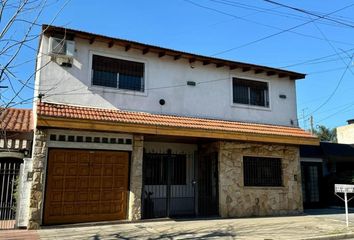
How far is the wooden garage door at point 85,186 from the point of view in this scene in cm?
1098

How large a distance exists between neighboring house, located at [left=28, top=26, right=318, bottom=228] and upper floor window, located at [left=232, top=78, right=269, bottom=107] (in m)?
0.05

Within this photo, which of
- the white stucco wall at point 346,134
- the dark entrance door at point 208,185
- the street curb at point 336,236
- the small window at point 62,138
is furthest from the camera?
the white stucco wall at point 346,134

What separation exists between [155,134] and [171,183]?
3.60 m

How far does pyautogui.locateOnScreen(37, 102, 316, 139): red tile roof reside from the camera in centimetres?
1096

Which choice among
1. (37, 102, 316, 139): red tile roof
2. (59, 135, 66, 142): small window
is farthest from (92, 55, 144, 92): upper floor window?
(59, 135, 66, 142): small window

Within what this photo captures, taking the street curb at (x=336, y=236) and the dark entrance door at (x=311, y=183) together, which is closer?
the street curb at (x=336, y=236)

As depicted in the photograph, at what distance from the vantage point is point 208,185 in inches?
587

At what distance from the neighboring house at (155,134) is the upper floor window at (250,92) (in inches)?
1.9

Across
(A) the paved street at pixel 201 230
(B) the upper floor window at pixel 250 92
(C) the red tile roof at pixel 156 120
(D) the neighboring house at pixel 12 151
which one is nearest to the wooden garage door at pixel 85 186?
(A) the paved street at pixel 201 230

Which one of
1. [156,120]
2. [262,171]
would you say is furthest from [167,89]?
[262,171]

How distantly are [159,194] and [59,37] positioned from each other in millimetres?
7508

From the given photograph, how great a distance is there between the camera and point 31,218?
10.3 meters

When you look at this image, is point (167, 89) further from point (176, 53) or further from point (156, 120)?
point (156, 120)

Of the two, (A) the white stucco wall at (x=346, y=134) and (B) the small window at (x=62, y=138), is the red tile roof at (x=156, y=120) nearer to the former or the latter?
(B) the small window at (x=62, y=138)
